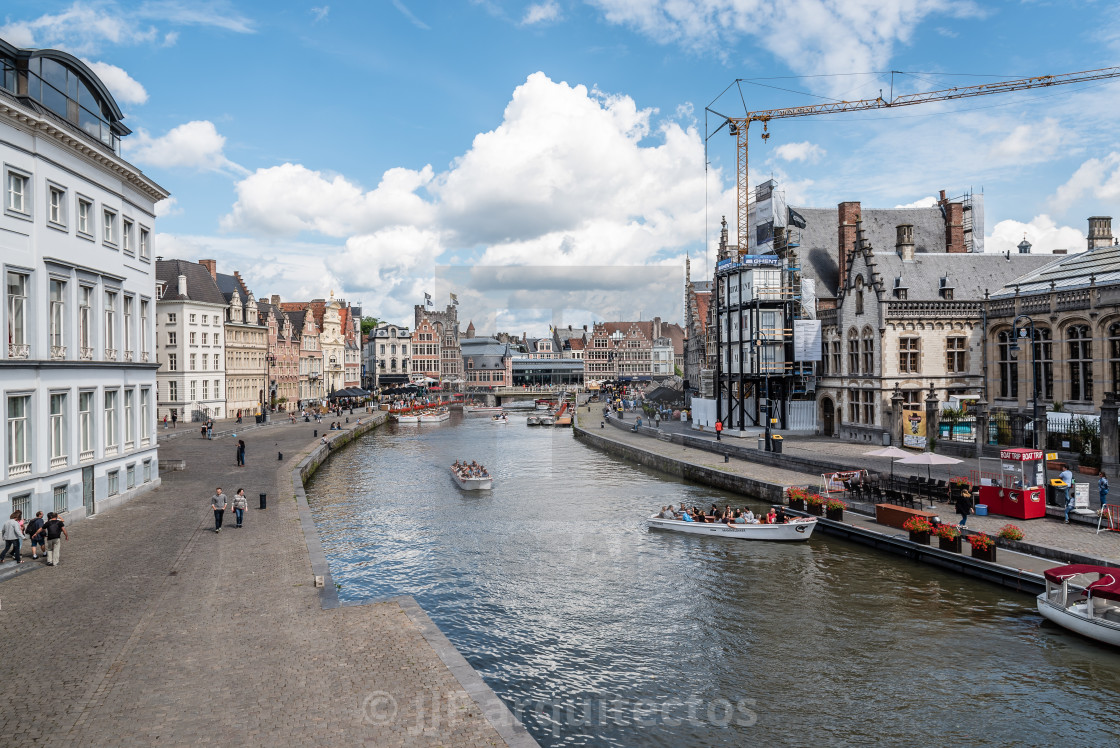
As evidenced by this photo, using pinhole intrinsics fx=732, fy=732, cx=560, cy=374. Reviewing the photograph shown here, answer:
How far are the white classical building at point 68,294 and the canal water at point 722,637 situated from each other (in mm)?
9142

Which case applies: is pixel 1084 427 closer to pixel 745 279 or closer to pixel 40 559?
pixel 745 279

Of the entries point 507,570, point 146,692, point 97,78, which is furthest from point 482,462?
point 146,692

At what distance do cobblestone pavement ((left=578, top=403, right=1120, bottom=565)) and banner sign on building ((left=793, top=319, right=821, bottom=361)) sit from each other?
6050mm

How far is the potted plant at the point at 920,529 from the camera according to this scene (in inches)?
941

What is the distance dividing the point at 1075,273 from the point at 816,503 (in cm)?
2082

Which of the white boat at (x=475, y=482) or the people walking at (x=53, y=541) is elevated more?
the people walking at (x=53, y=541)

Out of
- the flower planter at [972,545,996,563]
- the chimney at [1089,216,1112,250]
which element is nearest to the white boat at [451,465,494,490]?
the flower planter at [972,545,996,563]

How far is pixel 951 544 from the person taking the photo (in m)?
22.8

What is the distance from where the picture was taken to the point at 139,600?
17000mm

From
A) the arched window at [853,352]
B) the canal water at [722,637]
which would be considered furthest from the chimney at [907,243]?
the canal water at [722,637]

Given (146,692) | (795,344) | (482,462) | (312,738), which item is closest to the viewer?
(312,738)

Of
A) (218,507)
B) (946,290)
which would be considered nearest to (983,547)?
(218,507)

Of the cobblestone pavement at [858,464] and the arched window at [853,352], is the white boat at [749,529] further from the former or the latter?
the arched window at [853,352]

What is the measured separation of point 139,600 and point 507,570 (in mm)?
11153
